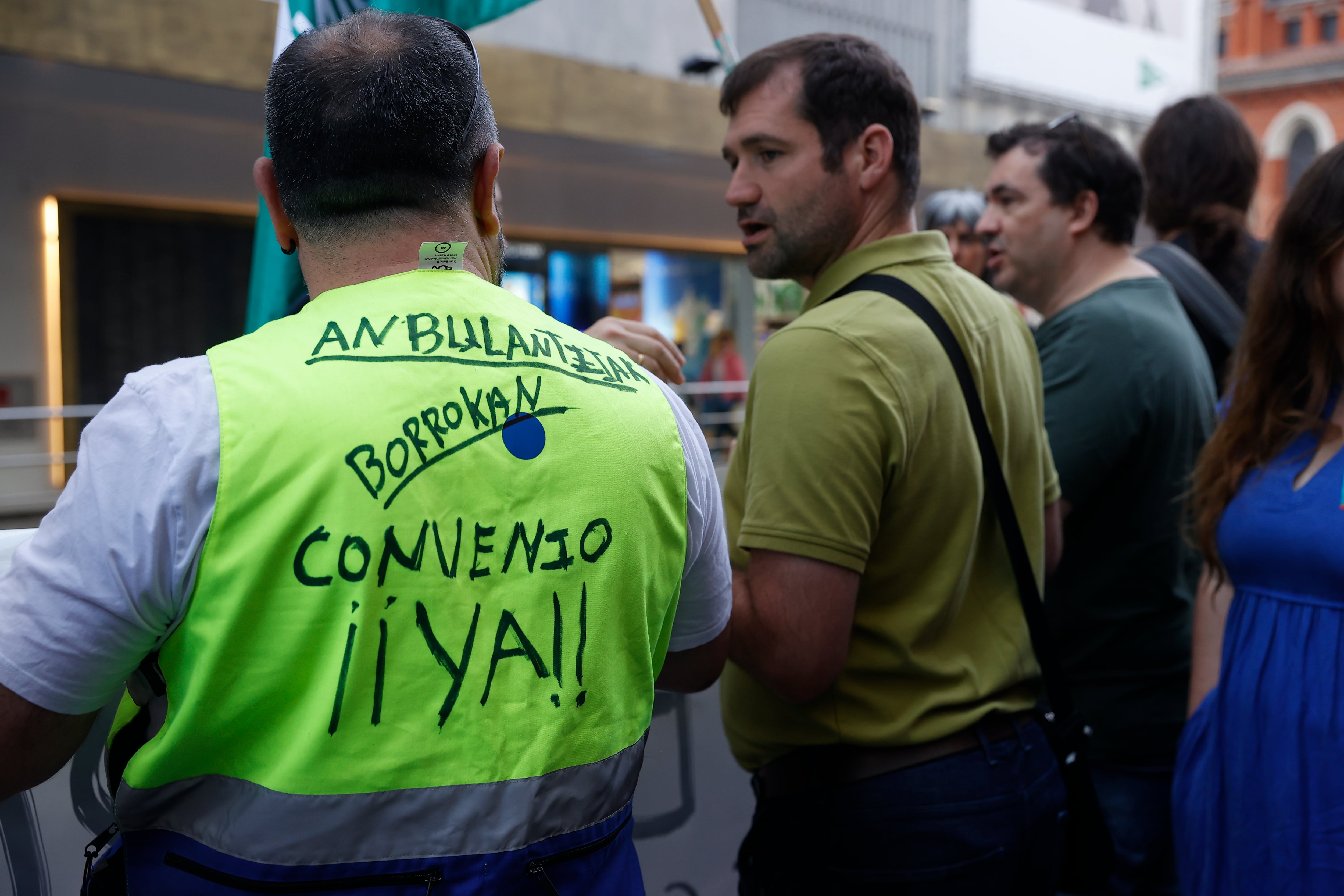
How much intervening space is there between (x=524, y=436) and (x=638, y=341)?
2.08 ft

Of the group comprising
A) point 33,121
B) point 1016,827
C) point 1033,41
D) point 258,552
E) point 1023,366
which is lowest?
point 1016,827

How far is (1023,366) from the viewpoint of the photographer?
191 cm

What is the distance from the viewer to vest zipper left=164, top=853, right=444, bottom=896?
98 cm

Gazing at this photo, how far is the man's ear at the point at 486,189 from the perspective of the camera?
1178mm

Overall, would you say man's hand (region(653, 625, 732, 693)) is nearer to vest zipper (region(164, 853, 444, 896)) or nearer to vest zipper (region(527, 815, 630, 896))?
vest zipper (region(527, 815, 630, 896))

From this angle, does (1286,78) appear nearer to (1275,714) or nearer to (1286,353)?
(1286,353)

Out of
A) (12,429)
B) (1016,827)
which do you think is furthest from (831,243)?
(12,429)

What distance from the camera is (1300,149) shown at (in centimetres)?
3328

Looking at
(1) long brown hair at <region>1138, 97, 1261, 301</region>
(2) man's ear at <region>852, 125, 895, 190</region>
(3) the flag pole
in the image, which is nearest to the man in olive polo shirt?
(2) man's ear at <region>852, 125, 895, 190</region>

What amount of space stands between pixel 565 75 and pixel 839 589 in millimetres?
8010

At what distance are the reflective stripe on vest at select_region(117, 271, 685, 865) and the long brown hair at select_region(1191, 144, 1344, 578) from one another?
1378mm

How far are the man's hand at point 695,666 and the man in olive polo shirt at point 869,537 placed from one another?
14 centimetres

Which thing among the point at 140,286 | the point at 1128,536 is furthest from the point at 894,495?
the point at 140,286

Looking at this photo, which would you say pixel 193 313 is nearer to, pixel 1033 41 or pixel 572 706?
pixel 572 706
